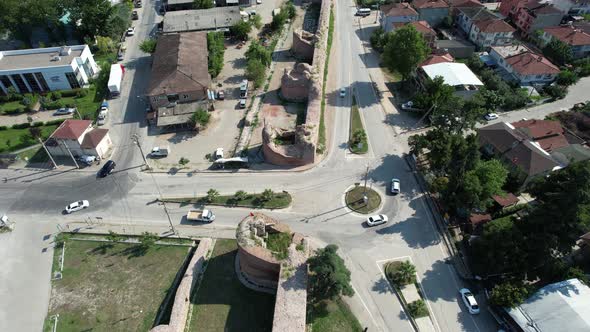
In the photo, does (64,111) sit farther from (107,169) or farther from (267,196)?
(267,196)

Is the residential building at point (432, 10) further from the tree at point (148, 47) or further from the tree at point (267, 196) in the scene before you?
the tree at point (267, 196)

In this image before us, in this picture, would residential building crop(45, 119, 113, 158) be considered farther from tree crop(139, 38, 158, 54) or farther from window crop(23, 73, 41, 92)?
tree crop(139, 38, 158, 54)

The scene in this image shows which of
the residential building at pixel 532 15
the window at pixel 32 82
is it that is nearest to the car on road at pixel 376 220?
the residential building at pixel 532 15

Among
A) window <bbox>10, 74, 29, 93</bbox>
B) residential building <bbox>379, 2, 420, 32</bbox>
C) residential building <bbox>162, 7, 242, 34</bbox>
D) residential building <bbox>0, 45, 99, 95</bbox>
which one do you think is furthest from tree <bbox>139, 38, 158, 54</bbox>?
residential building <bbox>379, 2, 420, 32</bbox>

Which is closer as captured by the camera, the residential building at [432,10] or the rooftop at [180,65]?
the rooftop at [180,65]

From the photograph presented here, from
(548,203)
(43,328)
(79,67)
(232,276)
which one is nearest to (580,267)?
(548,203)

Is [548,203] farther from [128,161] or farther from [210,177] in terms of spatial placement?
[128,161]
